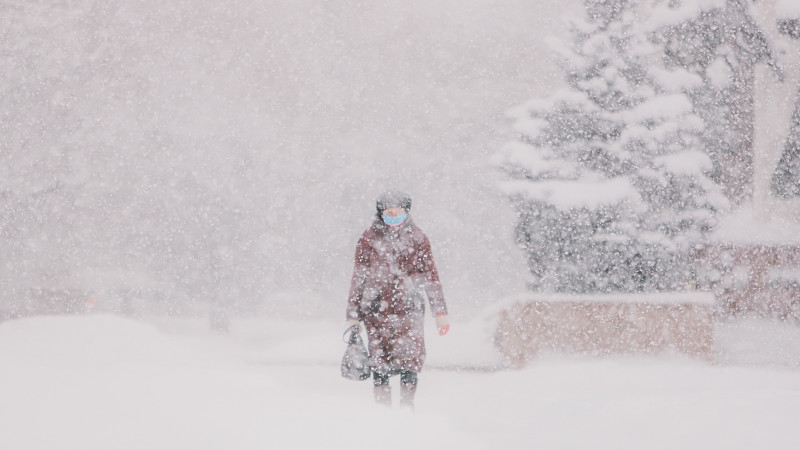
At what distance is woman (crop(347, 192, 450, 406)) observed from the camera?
5969 millimetres

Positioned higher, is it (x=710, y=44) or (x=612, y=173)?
(x=710, y=44)

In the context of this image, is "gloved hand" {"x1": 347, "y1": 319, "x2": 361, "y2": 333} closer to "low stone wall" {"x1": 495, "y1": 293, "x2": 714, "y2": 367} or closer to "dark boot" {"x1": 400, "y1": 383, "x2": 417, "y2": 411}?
"dark boot" {"x1": 400, "y1": 383, "x2": 417, "y2": 411}

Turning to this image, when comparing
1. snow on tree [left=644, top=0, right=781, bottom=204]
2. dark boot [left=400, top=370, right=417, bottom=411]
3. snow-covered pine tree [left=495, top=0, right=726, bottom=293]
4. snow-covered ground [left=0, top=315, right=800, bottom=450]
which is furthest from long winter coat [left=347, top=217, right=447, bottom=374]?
snow on tree [left=644, top=0, right=781, bottom=204]

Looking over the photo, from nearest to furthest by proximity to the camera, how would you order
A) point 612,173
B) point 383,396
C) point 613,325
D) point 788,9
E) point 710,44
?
point 383,396 < point 613,325 < point 612,173 < point 710,44 < point 788,9

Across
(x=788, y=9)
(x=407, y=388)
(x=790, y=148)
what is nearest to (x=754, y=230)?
(x=790, y=148)

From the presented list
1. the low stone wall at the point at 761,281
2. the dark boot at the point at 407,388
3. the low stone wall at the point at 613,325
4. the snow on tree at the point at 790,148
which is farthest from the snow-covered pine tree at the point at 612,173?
the dark boot at the point at 407,388

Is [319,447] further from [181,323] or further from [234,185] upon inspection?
[181,323]

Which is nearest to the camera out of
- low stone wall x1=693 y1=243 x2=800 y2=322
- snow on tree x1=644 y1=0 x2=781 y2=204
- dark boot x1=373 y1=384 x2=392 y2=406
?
dark boot x1=373 y1=384 x2=392 y2=406

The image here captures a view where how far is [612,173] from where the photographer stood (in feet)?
31.0

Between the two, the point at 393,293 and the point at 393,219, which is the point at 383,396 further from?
the point at 393,219

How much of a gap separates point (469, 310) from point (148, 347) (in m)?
9.05

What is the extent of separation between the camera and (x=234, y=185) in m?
14.0

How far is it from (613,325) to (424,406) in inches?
105

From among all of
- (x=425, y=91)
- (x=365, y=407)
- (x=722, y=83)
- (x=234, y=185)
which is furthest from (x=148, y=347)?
(x=425, y=91)
